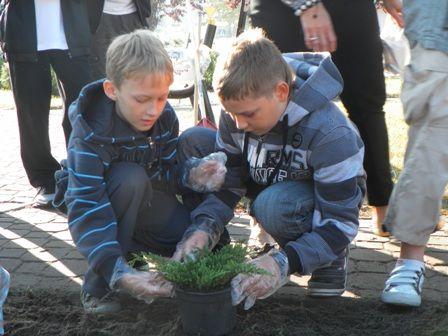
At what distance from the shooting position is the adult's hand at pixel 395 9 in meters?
3.24

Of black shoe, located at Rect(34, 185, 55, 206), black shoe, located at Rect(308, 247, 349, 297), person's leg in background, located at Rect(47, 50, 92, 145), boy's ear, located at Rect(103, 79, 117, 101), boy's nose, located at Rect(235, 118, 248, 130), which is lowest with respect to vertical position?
black shoe, located at Rect(34, 185, 55, 206)

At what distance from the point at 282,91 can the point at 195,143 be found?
0.59 meters

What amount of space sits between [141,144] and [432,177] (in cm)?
118

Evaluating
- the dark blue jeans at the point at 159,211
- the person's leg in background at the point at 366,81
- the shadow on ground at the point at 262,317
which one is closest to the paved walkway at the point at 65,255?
the shadow on ground at the point at 262,317

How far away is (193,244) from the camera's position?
2492mm

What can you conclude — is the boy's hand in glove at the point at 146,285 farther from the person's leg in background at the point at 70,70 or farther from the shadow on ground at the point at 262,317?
the person's leg in background at the point at 70,70

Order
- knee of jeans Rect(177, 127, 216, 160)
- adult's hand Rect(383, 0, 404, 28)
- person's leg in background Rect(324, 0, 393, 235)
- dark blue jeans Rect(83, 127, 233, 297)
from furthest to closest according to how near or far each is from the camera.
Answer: adult's hand Rect(383, 0, 404, 28) → person's leg in background Rect(324, 0, 393, 235) → knee of jeans Rect(177, 127, 216, 160) → dark blue jeans Rect(83, 127, 233, 297)

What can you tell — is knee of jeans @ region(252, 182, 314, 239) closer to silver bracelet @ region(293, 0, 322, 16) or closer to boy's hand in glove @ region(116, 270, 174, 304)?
boy's hand in glove @ region(116, 270, 174, 304)

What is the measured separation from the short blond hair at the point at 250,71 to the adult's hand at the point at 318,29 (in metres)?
0.28

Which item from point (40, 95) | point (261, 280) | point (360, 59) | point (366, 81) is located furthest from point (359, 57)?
point (40, 95)

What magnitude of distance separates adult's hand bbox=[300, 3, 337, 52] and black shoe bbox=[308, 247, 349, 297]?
0.91m

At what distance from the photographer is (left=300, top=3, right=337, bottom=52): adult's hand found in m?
2.67

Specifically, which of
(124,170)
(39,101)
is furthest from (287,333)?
(39,101)

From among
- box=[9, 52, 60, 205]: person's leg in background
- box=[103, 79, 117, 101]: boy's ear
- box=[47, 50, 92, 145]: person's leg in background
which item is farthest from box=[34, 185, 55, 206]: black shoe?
box=[103, 79, 117, 101]: boy's ear
